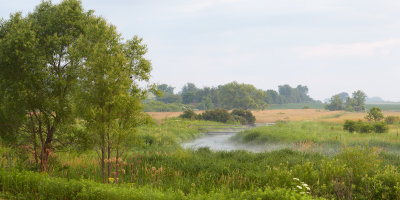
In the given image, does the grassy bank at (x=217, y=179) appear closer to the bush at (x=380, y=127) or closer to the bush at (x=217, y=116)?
the bush at (x=380, y=127)

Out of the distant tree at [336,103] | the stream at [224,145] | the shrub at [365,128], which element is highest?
the distant tree at [336,103]

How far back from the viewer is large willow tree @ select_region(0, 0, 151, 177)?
10531 millimetres

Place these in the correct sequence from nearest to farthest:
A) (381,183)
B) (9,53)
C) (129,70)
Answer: (381,183) < (129,70) < (9,53)

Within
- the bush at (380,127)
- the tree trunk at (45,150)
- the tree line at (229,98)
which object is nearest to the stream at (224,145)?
the bush at (380,127)

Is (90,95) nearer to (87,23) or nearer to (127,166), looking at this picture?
(87,23)

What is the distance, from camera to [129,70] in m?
11.1

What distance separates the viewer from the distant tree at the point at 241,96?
74500 millimetres

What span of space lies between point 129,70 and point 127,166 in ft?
17.8

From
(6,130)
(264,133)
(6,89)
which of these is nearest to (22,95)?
(6,89)

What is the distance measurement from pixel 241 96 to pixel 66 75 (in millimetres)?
65770

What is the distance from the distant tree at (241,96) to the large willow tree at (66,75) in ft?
204

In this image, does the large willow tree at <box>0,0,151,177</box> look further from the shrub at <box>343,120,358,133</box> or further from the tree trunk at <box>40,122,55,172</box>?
the shrub at <box>343,120,358,133</box>

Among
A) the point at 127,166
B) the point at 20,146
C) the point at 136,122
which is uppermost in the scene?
the point at 136,122

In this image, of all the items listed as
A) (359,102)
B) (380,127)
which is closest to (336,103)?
(359,102)
